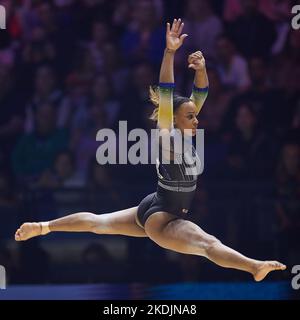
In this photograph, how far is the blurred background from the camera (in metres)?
7.63

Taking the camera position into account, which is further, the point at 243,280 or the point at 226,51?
the point at 226,51

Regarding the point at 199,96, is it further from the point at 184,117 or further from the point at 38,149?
the point at 38,149

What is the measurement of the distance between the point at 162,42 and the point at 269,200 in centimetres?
149

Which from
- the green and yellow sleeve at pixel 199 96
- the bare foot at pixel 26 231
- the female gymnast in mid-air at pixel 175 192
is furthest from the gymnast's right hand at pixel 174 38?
the bare foot at pixel 26 231

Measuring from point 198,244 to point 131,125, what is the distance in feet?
6.20

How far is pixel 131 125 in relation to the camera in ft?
25.6

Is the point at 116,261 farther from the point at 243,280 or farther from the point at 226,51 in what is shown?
the point at 226,51

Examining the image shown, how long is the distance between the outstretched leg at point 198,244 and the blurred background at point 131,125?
4.03 feet

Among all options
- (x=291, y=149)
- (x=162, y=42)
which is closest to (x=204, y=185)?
(x=291, y=149)

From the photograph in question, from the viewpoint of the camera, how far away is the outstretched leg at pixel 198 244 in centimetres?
589

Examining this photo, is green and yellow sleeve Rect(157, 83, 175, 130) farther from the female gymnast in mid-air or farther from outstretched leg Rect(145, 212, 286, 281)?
outstretched leg Rect(145, 212, 286, 281)

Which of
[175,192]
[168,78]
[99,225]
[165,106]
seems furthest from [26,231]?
[168,78]

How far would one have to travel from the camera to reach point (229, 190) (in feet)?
25.1
